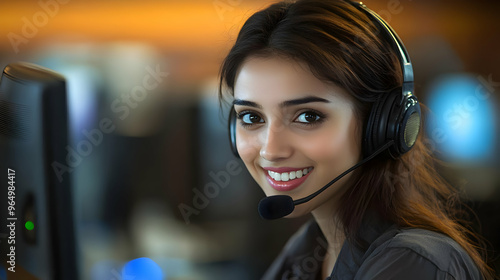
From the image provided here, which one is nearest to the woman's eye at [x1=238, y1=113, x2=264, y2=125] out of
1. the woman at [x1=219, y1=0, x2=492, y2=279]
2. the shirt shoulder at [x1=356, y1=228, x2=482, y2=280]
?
the woman at [x1=219, y1=0, x2=492, y2=279]

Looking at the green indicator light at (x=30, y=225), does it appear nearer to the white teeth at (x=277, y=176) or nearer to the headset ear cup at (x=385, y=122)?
the white teeth at (x=277, y=176)

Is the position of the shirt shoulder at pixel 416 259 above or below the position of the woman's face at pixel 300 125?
below

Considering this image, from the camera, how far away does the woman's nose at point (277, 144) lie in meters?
0.95

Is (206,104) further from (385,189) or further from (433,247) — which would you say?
→ (433,247)

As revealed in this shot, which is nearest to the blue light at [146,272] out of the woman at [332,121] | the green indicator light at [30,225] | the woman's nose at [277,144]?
the woman at [332,121]

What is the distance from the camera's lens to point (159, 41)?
9.11ft

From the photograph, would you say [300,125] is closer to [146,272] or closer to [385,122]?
[385,122]

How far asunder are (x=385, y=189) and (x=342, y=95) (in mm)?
213

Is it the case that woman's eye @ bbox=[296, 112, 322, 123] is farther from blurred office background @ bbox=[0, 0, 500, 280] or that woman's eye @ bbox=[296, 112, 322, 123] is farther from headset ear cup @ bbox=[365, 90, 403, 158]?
blurred office background @ bbox=[0, 0, 500, 280]

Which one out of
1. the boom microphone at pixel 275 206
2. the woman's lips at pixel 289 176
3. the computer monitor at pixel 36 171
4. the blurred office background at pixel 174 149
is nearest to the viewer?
the computer monitor at pixel 36 171

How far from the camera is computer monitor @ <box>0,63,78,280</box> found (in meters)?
0.70

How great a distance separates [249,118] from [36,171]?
1.49 ft

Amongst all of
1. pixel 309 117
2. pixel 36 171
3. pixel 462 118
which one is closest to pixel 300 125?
pixel 309 117

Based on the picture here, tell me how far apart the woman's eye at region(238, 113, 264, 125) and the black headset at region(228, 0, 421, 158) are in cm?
22
